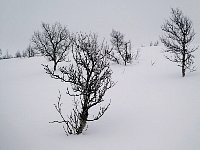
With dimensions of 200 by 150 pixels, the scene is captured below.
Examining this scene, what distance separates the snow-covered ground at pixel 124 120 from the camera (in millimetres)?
7742

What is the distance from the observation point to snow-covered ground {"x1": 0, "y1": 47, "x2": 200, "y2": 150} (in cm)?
774

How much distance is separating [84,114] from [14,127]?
12.9ft

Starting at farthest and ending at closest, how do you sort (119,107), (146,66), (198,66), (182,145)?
(146,66) → (198,66) → (119,107) → (182,145)

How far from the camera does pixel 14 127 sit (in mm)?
10008

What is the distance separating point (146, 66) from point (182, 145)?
18810 mm

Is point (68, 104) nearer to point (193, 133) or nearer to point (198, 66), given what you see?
point (193, 133)

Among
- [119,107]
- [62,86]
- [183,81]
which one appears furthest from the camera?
[62,86]

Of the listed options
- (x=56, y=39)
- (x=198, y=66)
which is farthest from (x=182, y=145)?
(x=56, y=39)

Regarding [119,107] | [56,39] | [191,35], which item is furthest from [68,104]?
[56,39]

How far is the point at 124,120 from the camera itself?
10.2m

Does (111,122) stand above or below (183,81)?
below

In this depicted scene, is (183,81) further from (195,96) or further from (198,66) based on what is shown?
(198,66)

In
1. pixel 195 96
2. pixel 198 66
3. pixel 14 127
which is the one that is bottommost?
pixel 14 127

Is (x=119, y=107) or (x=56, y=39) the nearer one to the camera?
(x=119, y=107)
